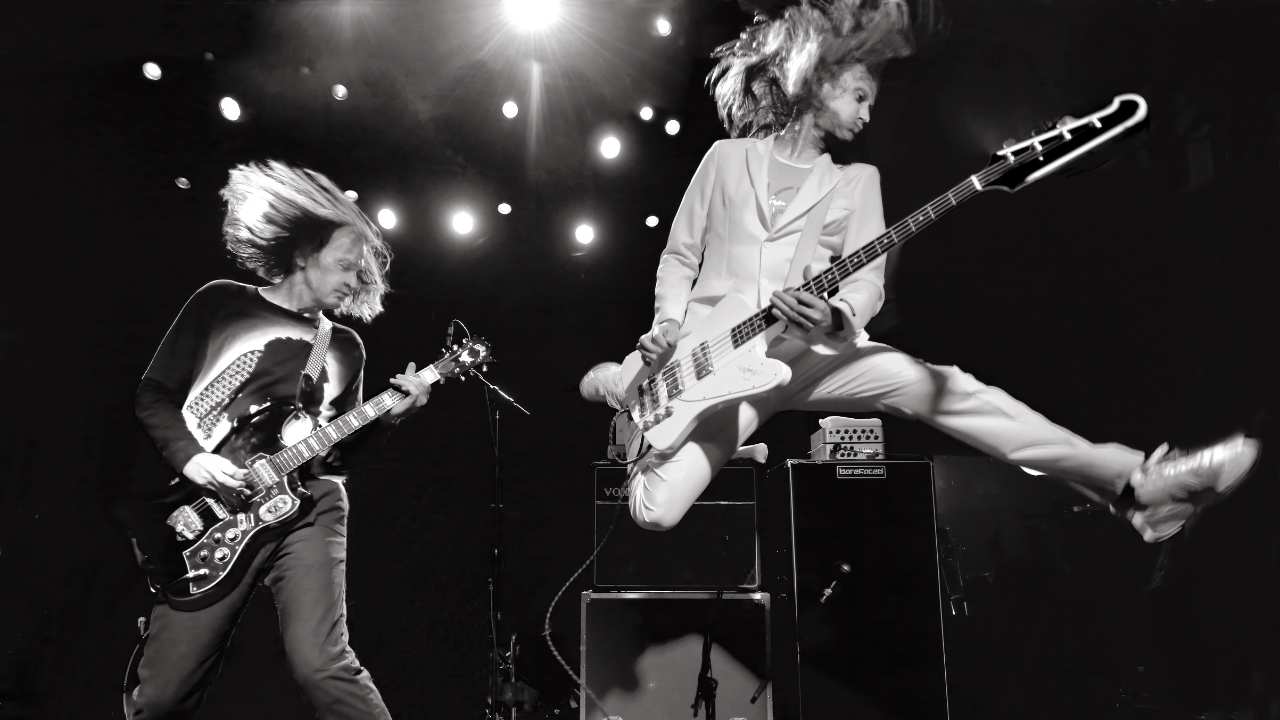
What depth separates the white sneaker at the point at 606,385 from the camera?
3119 millimetres

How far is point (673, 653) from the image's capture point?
308 cm

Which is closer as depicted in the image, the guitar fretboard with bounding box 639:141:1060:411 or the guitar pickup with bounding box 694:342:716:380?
the guitar fretboard with bounding box 639:141:1060:411

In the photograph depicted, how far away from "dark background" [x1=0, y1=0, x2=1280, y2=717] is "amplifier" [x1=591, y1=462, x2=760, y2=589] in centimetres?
53

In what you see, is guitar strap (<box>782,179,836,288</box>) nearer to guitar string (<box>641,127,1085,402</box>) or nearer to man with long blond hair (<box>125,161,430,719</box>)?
guitar string (<box>641,127,1085,402</box>)

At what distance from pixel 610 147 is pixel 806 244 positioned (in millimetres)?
1229

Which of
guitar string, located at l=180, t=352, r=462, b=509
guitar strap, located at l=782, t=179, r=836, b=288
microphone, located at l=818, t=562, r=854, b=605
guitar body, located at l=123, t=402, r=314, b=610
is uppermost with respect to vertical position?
guitar strap, located at l=782, t=179, r=836, b=288

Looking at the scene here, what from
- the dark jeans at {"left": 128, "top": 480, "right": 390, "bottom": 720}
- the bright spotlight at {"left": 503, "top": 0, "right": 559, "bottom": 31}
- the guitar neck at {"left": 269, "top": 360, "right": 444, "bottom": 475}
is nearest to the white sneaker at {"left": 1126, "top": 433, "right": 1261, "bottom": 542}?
the guitar neck at {"left": 269, "top": 360, "right": 444, "bottom": 475}

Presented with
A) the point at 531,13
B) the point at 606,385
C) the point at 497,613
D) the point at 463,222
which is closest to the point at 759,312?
the point at 606,385

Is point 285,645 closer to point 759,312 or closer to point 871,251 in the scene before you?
point 759,312

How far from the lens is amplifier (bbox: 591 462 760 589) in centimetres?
320

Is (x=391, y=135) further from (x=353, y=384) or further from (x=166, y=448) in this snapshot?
(x=166, y=448)

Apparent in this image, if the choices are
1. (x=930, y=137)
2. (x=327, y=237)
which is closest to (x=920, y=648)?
(x=930, y=137)

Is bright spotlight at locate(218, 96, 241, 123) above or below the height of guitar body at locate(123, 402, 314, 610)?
above

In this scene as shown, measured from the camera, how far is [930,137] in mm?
3584
